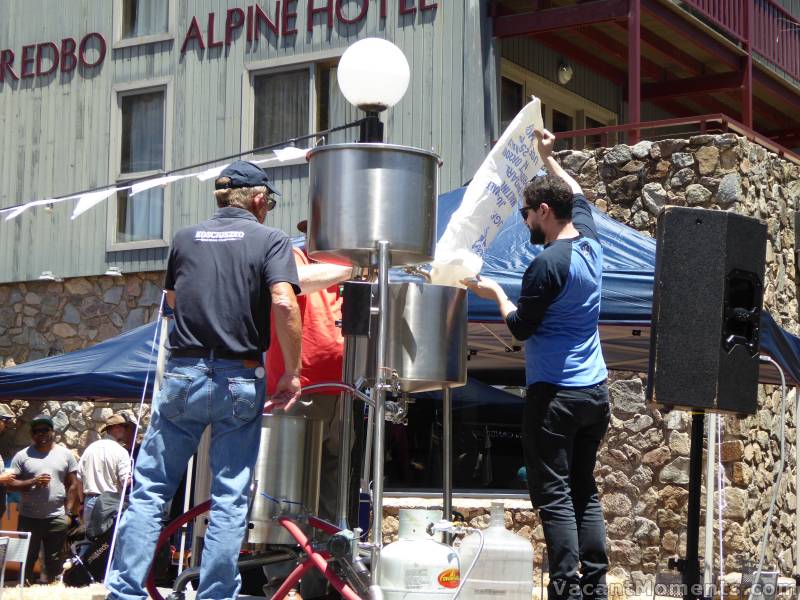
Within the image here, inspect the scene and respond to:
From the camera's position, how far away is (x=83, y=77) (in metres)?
16.6

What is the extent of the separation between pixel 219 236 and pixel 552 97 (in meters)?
12.0

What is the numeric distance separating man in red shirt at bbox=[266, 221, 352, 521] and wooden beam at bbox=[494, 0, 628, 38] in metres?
8.60

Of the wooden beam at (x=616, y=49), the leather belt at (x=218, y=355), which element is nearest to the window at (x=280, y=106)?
the wooden beam at (x=616, y=49)

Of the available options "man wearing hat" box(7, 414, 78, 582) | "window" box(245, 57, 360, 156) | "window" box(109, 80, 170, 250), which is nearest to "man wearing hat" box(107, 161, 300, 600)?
"man wearing hat" box(7, 414, 78, 582)

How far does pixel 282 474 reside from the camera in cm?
513

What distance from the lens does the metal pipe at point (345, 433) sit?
16.9 feet

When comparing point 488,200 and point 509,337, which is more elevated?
point 488,200

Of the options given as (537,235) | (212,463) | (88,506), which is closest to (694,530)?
(537,235)

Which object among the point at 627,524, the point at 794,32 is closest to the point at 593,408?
the point at 627,524

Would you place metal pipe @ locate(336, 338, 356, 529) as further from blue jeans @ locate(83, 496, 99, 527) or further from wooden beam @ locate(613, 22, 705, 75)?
wooden beam @ locate(613, 22, 705, 75)

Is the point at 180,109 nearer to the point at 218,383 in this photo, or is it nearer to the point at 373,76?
the point at 373,76

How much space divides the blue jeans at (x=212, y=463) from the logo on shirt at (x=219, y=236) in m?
0.48

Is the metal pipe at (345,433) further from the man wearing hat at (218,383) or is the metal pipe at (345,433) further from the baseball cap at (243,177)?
the baseball cap at (243,177)

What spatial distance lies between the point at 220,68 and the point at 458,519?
1064 cm
